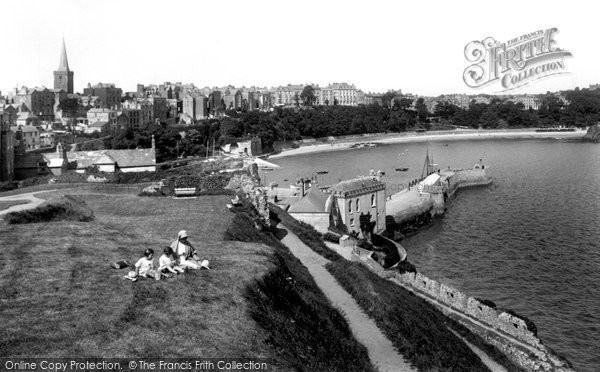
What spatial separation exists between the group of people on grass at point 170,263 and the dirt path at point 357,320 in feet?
17.6

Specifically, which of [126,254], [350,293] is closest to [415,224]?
[350,293]

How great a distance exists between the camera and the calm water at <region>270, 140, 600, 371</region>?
1280 inches

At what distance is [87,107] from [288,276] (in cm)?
13690

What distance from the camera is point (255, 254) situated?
65.5ft

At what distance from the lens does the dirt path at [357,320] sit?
667 inches

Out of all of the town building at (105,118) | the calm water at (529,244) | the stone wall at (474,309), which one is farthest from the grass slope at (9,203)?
the town building at (105,118)

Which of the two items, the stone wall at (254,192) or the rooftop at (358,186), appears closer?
the stone wall at (254,192)

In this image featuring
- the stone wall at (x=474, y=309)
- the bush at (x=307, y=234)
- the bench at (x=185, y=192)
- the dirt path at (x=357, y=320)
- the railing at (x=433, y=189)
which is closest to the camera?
the dirt path at (x=357, y=320)

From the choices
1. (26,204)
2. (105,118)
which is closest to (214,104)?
(105,118)

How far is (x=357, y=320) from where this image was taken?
19.8 m

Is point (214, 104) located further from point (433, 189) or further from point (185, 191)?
point (185, 191)

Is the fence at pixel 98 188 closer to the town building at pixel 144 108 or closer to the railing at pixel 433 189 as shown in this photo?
the railing at pixel 433 189

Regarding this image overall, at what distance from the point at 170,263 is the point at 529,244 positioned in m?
38.4

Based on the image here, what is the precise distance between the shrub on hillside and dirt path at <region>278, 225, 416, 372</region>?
1029cm
